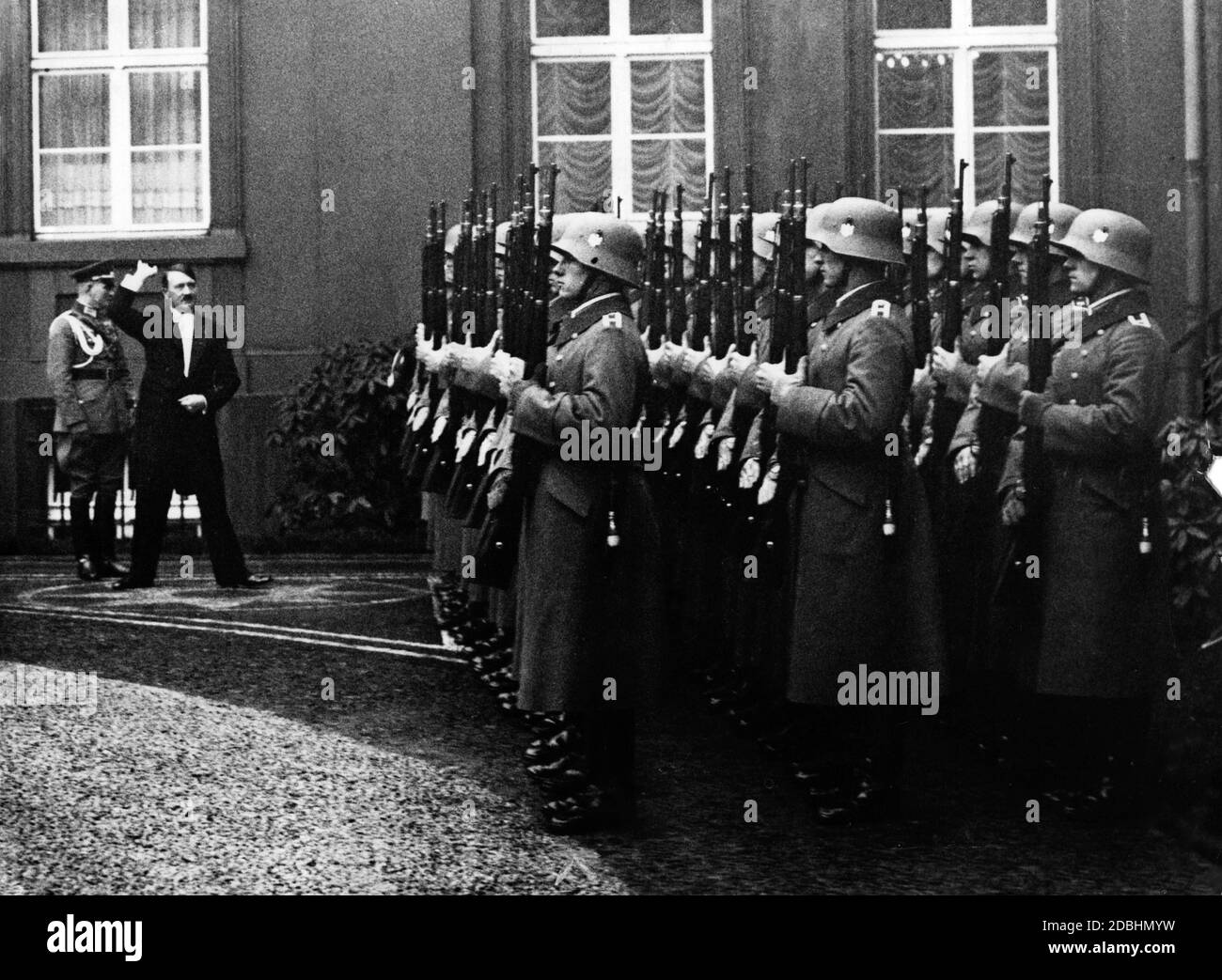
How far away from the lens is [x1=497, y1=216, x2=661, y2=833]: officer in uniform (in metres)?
6.09

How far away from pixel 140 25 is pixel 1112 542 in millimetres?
3926

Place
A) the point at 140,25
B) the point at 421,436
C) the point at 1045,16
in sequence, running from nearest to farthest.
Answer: the point at 140,25 < the point at 421,436 < the point at 1045,16

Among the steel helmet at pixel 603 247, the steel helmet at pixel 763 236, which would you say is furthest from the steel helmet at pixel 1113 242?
the steel helmet at pixel 763 236

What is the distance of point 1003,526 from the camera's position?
6570 mm

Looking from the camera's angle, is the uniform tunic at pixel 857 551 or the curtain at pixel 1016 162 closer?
the uniform tunic at pixel 857 551

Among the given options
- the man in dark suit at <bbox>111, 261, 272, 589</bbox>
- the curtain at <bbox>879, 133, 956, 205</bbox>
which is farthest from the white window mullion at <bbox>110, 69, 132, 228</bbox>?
the curtain at <bbox>879, 133, 956, 205</bbox>

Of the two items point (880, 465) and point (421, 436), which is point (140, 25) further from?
point (880, 465)

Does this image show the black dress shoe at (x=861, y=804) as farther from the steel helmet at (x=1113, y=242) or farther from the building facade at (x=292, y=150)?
the steel helmet at (x=1113, y=242)

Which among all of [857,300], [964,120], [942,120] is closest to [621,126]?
[942,120]

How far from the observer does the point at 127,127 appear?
24.5ft

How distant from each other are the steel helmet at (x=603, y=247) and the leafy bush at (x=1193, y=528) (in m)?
1.78


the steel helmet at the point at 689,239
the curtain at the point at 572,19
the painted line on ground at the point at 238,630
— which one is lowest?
the painted line on ground at the point at 238,630

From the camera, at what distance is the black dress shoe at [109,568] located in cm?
770
